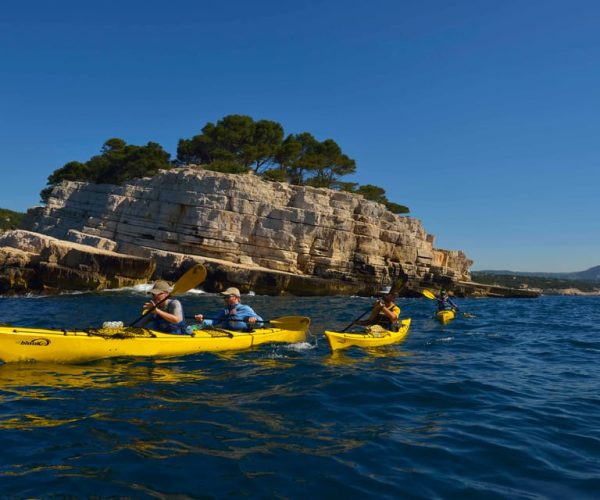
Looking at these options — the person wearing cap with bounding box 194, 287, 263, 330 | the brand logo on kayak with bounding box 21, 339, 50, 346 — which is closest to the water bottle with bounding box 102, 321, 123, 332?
Result: the brand logo on kayak with bounding box 21, 339, 50, 346

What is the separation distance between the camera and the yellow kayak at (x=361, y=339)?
31.3 ft

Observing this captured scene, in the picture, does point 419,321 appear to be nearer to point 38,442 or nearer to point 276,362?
point 276,362

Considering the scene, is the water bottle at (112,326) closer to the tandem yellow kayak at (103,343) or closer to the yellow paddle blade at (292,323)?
the tandem yellow kayak at (103,343)

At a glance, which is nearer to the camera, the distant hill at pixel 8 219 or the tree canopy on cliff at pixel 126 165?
the tree canopy on cliff at pixel 126 165

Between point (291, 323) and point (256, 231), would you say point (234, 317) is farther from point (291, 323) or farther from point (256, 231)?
point (256, 231)

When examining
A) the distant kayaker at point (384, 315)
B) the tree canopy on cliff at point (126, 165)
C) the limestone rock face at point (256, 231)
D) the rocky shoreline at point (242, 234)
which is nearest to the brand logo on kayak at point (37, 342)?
the distant kayaker at point (384, 315)

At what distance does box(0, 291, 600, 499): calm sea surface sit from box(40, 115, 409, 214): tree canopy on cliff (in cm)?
3624

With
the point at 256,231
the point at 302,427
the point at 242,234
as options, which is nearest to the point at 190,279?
the point at 302,427

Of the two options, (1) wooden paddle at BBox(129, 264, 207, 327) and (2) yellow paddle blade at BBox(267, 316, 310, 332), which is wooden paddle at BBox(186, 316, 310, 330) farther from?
(1) wooden paddle at BBox(129, 264, 207, 327)

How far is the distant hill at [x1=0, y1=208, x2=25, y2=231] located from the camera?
6563 cm

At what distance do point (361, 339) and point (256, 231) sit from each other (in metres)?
23.5

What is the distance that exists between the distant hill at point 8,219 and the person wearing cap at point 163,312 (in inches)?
2503

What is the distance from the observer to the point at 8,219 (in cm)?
6919

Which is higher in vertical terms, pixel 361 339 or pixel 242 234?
pixel 242 234
